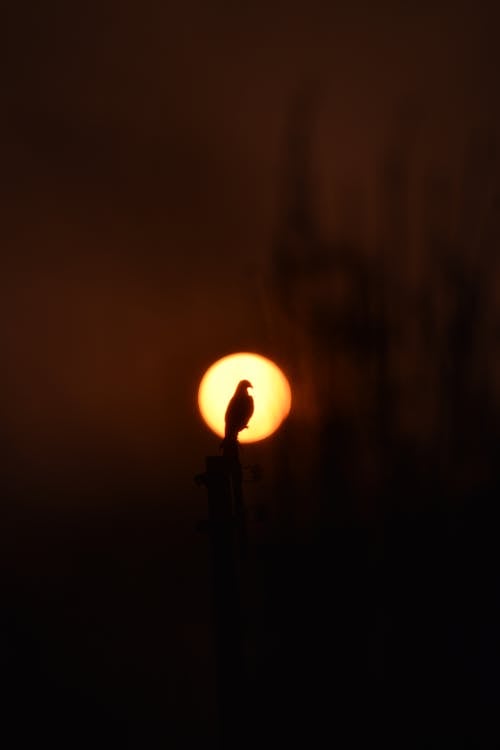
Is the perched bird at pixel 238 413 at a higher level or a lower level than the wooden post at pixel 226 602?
higher

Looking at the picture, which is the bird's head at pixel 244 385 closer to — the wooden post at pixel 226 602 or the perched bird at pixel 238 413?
the perched bird at pixel 238 413

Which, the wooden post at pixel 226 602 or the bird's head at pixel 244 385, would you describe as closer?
the wooden post at pixel 226 602

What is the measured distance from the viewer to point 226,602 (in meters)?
5.85

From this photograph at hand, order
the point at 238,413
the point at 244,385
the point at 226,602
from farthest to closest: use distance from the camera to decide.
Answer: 1. the point at 244,385
2. the point at 238,413
3. the point at 226,602

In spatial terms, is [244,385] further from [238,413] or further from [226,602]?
[226,602]

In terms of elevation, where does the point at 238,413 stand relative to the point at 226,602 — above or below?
above

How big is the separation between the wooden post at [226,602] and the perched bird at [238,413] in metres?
0.51

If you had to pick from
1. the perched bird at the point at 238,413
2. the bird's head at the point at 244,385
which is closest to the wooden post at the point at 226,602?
the perched bird at the point at 238,413

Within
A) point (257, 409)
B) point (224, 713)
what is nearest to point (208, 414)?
point (257, 409)

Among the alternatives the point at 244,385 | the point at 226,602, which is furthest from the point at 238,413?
the point at 226,602

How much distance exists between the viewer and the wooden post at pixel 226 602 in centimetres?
580

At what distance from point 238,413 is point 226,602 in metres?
1.57

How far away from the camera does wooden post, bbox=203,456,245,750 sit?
5.80 m

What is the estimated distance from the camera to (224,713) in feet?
19.5
